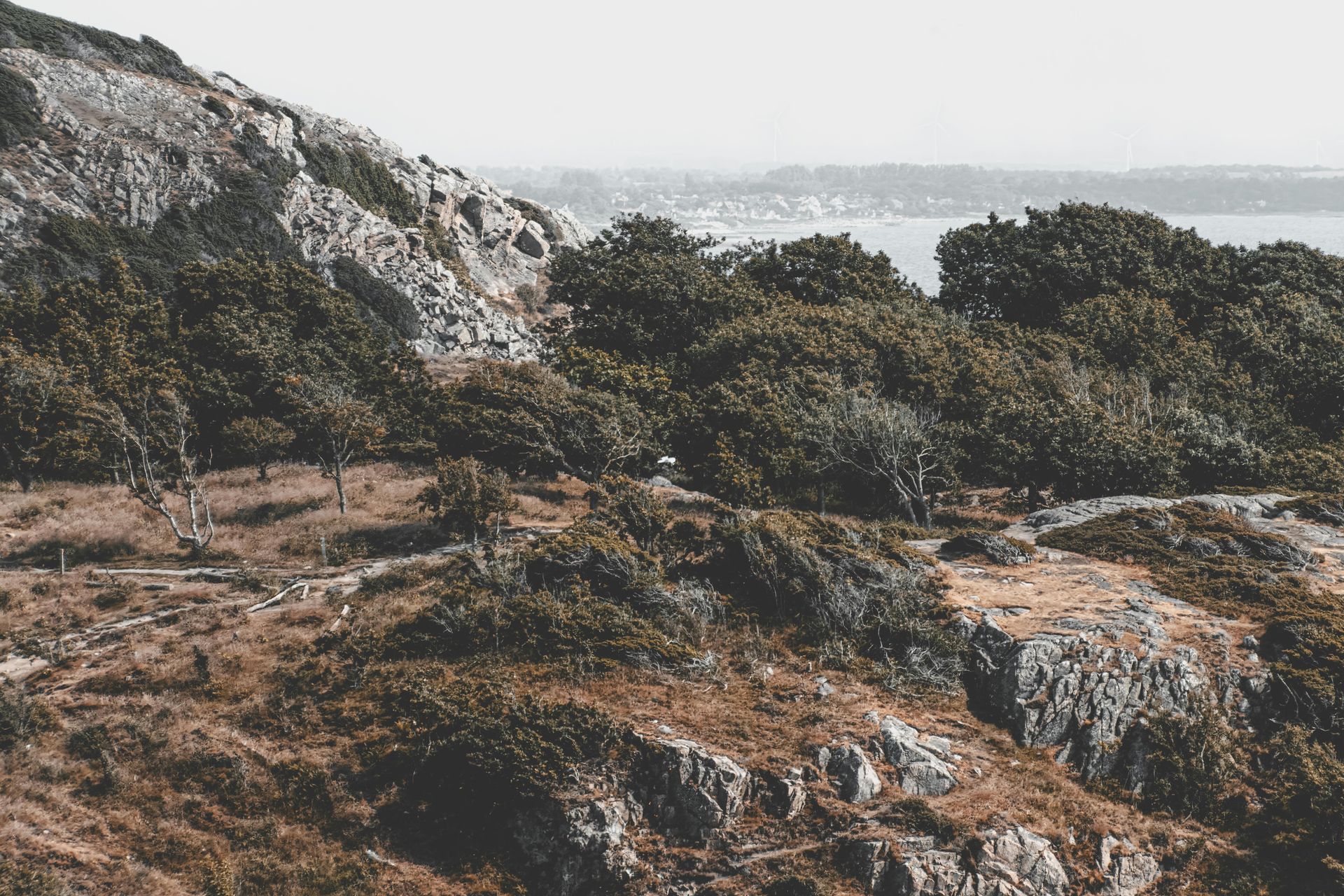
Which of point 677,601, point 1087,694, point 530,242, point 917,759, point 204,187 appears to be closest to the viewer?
point 917,759

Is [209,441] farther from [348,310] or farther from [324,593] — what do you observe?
[324,593]

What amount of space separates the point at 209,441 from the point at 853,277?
48.2 m

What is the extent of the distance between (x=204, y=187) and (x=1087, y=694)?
281ft

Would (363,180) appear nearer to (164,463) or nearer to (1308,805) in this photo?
(164,463)

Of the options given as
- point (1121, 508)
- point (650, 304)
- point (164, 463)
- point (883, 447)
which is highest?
point (650, 304)

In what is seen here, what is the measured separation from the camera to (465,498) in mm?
31141

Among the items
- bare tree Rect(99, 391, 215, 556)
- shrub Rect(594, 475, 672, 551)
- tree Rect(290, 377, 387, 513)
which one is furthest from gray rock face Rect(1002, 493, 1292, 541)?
bare tree Rect(99, 391, 215, 556)

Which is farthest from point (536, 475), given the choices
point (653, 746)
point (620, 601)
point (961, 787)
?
point (961, 787)

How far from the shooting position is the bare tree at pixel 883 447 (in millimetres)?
36125

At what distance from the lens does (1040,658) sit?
19.9 m

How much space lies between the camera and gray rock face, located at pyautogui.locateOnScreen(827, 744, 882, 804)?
17359 millimetres

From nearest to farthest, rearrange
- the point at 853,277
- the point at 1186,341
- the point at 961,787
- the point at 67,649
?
the point at 961,787
the point at 67,649
the point at 1186,341
the point at 853,277

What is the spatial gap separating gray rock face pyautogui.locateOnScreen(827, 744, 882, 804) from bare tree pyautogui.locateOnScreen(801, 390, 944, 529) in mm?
19225

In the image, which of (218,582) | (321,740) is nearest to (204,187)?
(218,582)
